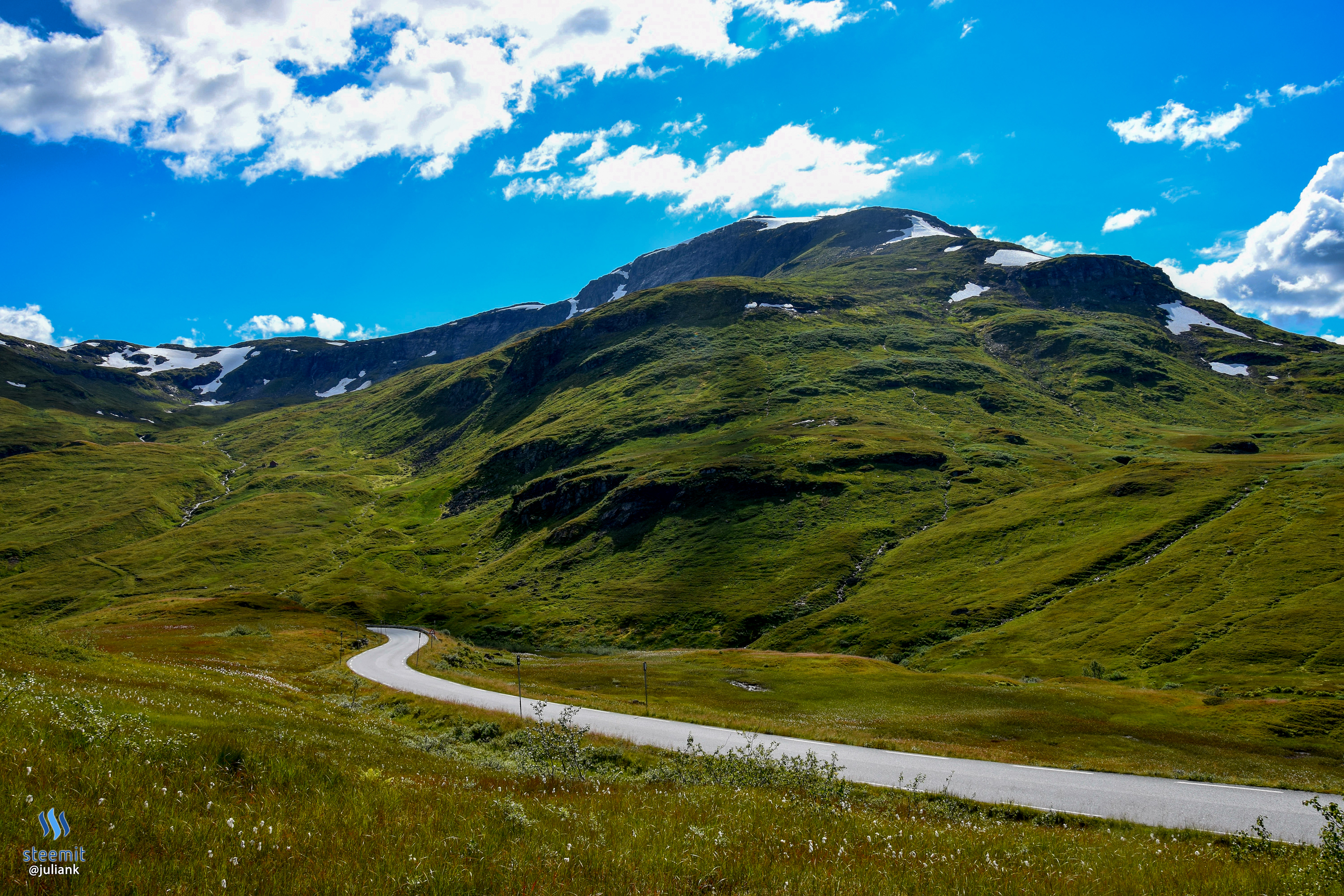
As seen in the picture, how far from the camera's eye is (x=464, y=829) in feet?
22.9

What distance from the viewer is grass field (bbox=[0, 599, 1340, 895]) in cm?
526

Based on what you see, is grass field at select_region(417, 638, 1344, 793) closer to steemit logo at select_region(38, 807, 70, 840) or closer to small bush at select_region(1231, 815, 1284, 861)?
small bush at select_region(1231, 815, 1284, 861)

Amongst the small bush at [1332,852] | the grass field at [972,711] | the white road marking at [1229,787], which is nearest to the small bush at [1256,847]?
the small bush at [1332,852]

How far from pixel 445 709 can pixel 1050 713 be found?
49169 millimetres

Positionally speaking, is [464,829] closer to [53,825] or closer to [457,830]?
[457,830]

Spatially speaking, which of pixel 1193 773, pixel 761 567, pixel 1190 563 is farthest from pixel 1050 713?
pixel 761 567

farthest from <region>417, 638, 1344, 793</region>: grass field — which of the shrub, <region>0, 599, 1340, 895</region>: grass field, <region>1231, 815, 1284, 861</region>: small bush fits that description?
<region>0, 599, 1340, 895</region>: grass field

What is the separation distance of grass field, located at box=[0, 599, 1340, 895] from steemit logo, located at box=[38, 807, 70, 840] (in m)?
0.08

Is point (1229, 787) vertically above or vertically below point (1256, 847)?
below

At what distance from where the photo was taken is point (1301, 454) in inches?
5910

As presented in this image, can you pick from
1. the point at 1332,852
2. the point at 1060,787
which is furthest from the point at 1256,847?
the point at 1060,787

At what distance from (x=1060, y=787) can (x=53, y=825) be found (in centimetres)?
2808

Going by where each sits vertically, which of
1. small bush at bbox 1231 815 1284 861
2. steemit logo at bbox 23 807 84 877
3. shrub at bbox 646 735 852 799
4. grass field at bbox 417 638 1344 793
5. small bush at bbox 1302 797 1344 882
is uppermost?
steemit logo at bbox 23 807 84 877

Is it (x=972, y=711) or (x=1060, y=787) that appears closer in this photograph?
(x=1060, y=787)
